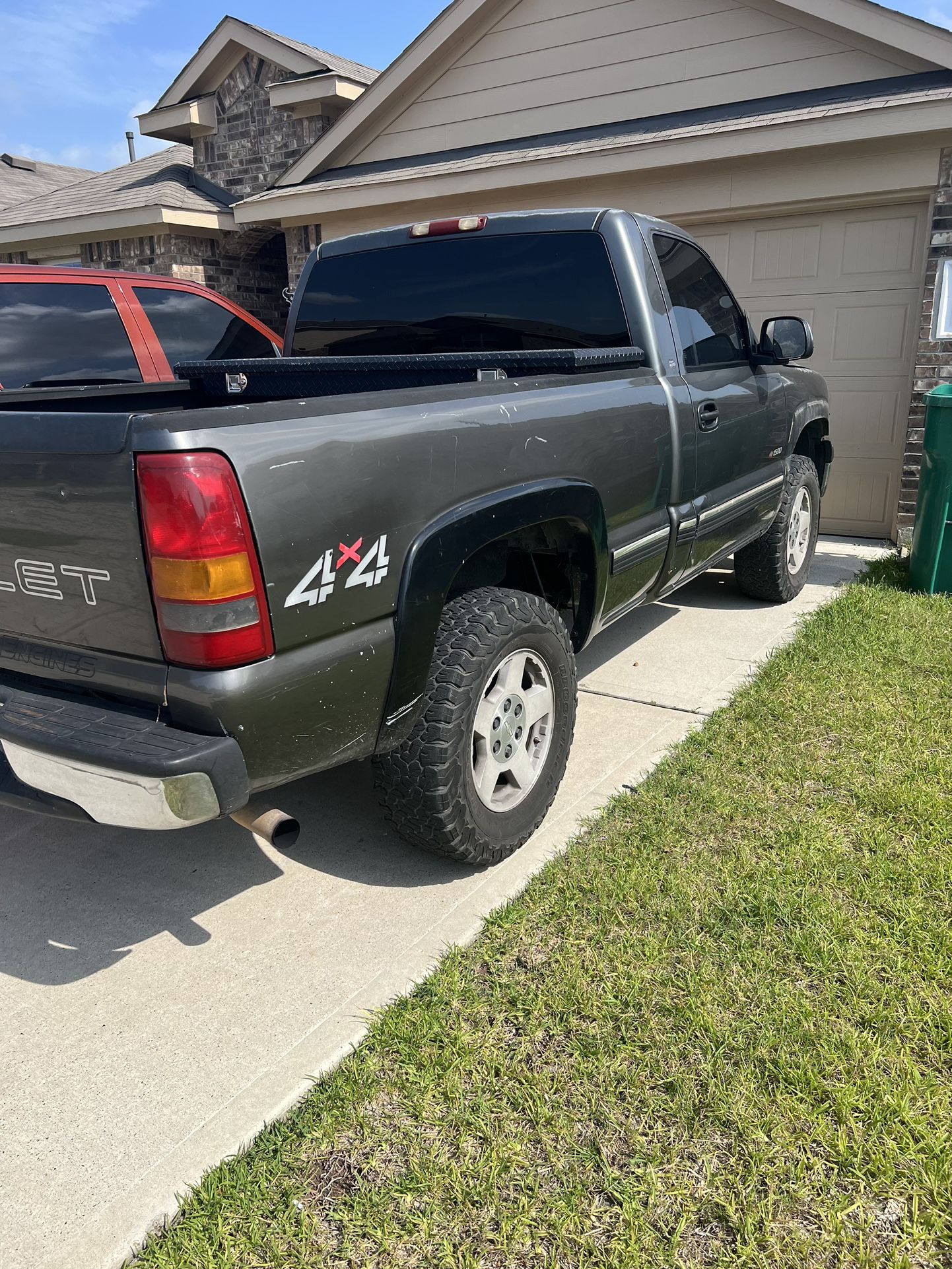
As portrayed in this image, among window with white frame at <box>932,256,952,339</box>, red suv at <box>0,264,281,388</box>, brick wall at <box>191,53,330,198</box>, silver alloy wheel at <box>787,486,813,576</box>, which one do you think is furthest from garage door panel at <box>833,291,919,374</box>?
brick wall at <box>191,53,330,198</box>

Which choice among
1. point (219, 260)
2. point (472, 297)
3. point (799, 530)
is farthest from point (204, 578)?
point (219, 260)

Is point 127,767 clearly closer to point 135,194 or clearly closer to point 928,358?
point 928,358

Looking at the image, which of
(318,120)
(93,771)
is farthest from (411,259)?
(318,120)

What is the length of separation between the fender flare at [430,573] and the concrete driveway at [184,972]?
2.02ft

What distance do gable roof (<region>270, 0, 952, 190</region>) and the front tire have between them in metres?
6.40

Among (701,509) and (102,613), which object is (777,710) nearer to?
(701,509)

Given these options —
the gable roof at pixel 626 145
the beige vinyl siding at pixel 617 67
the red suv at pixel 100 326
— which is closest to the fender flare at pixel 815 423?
the gable roof at pixel 626 145

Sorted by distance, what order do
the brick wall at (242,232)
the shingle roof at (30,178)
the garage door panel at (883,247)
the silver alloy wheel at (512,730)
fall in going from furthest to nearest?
1. the shingle roof at (30,178)
2. the brick wall at (242,232)
3. the garage door panel at (883,247)
4. the silver alloy wheel at (512,730)

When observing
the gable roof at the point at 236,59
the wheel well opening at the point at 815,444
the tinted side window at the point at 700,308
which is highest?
the gable roof at the point at 236,59

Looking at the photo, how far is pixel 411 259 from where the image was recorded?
13.4 ft

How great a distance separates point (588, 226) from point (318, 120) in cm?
1018

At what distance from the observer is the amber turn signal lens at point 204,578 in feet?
6.63

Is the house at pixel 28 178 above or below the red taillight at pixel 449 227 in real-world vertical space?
above

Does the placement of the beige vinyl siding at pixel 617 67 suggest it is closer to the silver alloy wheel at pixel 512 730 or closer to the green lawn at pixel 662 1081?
the silver alloy wheel at pixel 512 730
